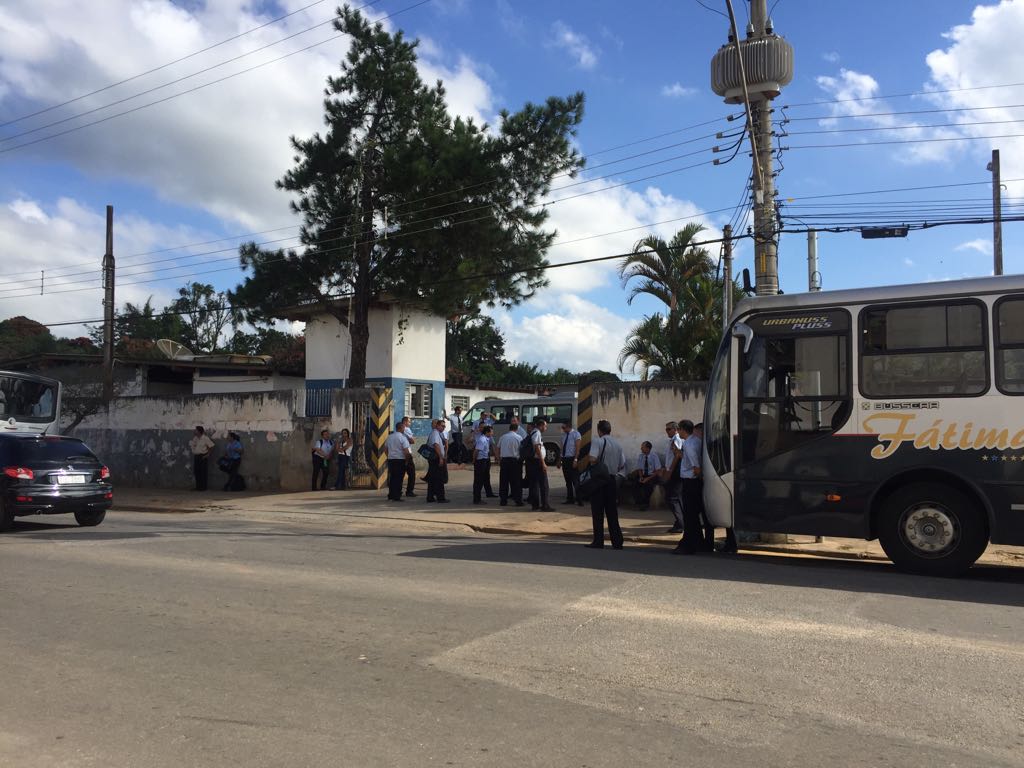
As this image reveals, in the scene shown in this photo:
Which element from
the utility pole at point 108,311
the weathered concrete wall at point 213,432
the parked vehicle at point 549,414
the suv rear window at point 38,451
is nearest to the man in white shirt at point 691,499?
the suv rear window at point 38,451

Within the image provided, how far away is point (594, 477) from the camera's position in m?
11.2

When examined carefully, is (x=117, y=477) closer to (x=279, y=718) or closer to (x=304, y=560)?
(x=304, y=560)

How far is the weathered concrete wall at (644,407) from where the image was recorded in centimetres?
1648

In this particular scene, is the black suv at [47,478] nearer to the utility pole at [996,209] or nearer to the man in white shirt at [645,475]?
the man in white shirt at [645,475]

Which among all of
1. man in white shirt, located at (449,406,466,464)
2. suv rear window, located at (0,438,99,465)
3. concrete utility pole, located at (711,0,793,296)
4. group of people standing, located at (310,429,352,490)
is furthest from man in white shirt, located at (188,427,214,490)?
concrete utility pole, located at (711,0,793,296)

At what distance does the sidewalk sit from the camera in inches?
482

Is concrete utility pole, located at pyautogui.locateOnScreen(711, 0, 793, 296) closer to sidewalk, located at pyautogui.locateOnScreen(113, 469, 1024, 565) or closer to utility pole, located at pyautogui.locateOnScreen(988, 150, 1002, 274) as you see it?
sidewalk, located at pyautogui.locateOnScreen(113, 469, 1024, 565)

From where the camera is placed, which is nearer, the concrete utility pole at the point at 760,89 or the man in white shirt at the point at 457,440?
the concrete utility pole at the point at 760,89

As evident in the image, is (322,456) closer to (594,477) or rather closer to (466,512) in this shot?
(466,512)

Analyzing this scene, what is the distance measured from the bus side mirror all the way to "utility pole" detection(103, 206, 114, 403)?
2071 centimetres

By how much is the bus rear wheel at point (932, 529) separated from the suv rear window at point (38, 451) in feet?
40.2

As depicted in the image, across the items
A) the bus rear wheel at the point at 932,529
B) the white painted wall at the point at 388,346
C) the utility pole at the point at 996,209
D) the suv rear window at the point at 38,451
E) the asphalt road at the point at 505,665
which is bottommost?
the asphalt road at the point at 505,665

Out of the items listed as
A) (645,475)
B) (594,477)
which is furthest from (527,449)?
(594,477)

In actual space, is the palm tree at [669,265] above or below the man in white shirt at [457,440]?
above
